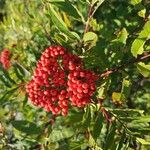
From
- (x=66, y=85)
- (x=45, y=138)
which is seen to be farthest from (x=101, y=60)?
(x=45, y=138)

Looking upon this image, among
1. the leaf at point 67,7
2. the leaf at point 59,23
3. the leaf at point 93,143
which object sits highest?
the leaf at point 67,7

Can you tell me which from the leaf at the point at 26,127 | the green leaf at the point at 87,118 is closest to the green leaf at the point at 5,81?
the leaf at the point at 26,127

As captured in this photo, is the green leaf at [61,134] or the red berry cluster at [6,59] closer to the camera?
the green leaf at [61,134]

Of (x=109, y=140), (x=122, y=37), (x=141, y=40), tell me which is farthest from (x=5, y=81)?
(x=141, y=40)

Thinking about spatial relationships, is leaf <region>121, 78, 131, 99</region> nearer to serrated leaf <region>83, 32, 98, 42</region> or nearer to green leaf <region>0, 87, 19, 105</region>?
serrated leaf <region>83, 32, 98, 42</region>

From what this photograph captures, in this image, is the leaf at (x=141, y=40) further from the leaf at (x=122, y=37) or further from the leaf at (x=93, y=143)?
the leaf at (x=93, y=143)

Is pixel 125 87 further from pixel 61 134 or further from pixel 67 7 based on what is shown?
pixel 61 134
